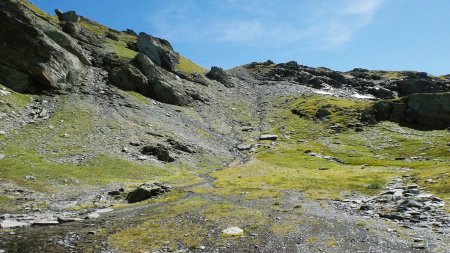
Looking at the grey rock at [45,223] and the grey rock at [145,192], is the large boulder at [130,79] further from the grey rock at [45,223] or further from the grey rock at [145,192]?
the grey rock at [45,223]

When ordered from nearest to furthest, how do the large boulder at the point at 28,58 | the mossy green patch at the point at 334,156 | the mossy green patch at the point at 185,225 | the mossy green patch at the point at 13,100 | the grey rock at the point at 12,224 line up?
the mossy green patch at the point at 185,225, the grey rock at the point at 12,224, the mossy green patch at the point at 334,156, the mossy green patch at the point at 13,100, the large boulder at the point at 28,58

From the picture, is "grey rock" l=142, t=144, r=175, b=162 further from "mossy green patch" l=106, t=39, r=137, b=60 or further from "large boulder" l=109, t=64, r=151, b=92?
"mossy green patch" l=106, t=39, r=137, b=60

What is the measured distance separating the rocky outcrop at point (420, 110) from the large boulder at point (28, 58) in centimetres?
11238

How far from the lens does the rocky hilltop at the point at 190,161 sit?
3209 cm

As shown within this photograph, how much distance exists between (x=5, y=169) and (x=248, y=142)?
72936 mm

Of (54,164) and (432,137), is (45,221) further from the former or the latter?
(432,137)

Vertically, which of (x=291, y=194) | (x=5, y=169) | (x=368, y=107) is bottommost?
(x=291, y=194)

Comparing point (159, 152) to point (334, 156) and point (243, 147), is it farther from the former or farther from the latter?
point (334, 156)

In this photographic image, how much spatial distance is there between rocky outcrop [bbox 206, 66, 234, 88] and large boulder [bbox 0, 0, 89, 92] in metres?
84.2

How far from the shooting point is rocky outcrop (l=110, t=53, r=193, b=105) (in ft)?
422

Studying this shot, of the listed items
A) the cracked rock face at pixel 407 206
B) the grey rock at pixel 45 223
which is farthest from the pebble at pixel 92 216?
the cracked rock face at pixel 407 206

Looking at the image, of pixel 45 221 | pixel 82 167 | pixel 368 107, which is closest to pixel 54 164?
pixel 82 167

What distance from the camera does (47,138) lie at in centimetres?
7344

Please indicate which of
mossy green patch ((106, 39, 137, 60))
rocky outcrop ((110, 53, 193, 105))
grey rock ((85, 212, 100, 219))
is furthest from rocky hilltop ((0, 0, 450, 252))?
mossy green patch ((106, 39, 137, 60))
